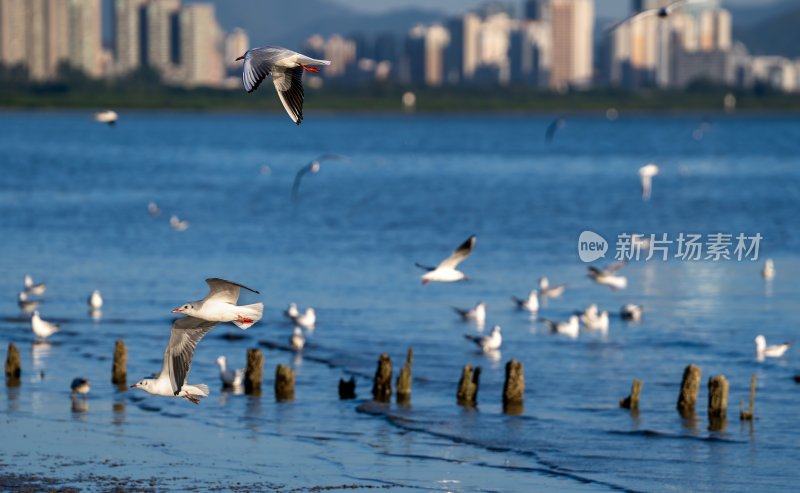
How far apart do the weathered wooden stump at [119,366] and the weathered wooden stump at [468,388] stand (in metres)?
5.11

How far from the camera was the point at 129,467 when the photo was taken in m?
17.9

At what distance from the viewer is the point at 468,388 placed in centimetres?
2256

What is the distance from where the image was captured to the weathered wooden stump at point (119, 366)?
23047 mm

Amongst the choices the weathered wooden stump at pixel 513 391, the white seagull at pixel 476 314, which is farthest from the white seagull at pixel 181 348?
the white seagull at pixel 476 314

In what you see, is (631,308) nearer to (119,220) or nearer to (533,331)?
(533,331)

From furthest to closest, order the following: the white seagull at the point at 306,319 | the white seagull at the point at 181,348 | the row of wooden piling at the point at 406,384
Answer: the white seagull at the point at 306,319 < the row of wooden piling at the point at 406,384 < the white seagull at the point at 181,348

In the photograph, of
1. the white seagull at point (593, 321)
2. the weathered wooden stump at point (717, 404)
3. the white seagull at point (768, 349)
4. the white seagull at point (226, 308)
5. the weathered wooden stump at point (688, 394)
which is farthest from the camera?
the white seagull at point (593, 321)

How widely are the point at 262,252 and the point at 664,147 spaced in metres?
92.7

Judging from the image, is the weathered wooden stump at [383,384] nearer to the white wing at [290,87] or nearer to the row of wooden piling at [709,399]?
the row of wooden piling at [709,399]

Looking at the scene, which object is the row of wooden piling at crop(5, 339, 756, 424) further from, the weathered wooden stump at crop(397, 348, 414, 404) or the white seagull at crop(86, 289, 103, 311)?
the white seagull at crop(86, 289, 103, 311)

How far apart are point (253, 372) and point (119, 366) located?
2.13 m

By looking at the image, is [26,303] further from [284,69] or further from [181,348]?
[284,69]

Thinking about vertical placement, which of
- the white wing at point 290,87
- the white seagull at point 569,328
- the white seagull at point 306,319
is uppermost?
the white wing at point 290,87

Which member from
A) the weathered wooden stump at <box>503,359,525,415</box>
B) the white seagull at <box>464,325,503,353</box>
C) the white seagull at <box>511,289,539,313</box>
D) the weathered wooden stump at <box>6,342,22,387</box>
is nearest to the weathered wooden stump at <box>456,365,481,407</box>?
the weathered wooden stump at <box>503,359,525,415</box>
